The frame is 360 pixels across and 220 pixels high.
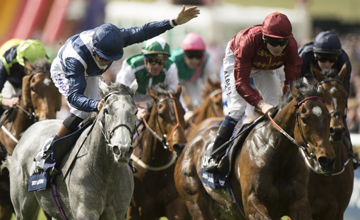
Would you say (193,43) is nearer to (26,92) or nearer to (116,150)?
(26,92)

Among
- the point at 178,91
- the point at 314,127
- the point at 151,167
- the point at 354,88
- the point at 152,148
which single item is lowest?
the point at 354,88

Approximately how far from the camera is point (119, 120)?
4801 mm

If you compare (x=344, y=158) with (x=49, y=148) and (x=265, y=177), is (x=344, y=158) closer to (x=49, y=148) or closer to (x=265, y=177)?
(x=265, y=177)

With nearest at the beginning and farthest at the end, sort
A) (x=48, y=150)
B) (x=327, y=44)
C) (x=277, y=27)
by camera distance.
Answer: (x=277, y=27), (x=48, y=150), (x=327, y=44)

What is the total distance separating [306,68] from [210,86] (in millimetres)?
3662

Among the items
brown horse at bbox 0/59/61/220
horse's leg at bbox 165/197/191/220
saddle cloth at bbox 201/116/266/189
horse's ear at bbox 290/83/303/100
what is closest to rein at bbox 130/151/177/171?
horse's leg at bbox 165/197/191/220

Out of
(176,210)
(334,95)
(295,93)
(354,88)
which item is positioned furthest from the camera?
(354,88)

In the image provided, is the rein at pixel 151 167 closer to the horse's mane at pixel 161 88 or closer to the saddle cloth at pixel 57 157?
the horse's mane at pixel 161 88

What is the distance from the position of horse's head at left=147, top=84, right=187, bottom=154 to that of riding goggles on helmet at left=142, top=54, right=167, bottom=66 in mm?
435

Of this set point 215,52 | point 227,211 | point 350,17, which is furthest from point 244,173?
point 350,17

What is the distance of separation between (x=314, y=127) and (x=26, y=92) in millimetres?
3743

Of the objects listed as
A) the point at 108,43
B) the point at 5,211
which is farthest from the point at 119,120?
the point at 5,211

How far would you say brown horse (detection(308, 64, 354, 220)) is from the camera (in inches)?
244

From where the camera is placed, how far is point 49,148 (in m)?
5.82
